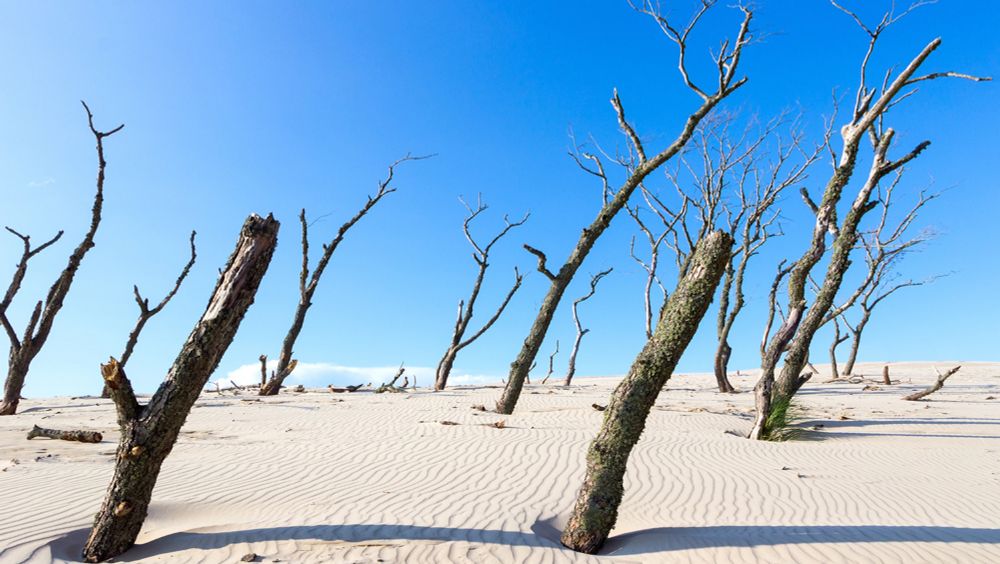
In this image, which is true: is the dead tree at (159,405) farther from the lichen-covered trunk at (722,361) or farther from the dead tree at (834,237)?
the lichen-covered trunk at (722,361)

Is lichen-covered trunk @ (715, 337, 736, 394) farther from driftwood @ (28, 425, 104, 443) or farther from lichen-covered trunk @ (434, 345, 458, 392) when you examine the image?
driftwood @ (28, 425, 104, 443)

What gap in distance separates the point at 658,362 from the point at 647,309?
1737 centimetres

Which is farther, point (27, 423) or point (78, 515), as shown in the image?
point (27, 423)

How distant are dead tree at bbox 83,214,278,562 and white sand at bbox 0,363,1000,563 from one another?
294 mm

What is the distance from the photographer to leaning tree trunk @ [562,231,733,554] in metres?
4.89

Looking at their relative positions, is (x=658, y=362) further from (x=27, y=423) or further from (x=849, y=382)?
(x=849, y=382)

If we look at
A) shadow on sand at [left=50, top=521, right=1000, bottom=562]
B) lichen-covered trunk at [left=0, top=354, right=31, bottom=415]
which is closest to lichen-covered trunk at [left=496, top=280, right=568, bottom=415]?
shadow on sand at [left=50, top=521, right=1000, bottom=562]

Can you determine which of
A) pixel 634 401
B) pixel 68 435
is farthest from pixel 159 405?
pixel 68 435

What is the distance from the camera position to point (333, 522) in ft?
17.2

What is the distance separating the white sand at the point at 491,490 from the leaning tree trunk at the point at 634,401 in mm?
272

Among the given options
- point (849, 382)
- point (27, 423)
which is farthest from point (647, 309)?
point (27, 423)

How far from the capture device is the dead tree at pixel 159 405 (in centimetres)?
440

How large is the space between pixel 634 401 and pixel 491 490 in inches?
95.2

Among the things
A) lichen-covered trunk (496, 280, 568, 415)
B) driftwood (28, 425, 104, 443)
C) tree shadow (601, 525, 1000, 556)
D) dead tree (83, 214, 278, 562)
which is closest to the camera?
dead tree (83, 214, 278, 562)
